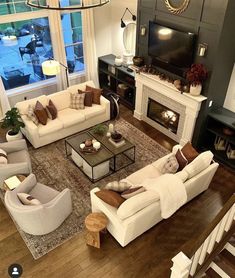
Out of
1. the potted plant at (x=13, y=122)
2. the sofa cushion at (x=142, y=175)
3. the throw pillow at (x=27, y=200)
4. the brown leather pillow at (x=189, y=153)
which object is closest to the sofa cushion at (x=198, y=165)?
the brown leather pillow at (x=189, y=153)

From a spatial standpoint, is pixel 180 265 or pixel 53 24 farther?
pixel 53 24

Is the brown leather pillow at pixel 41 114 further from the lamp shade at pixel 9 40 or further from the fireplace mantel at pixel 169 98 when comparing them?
the fireplace mantel at pixel 169 98

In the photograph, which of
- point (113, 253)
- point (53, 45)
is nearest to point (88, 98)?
point (53, 45)

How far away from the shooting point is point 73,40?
7.29 meters

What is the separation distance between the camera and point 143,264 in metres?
3.82

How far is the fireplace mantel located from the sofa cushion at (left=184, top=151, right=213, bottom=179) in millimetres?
1256

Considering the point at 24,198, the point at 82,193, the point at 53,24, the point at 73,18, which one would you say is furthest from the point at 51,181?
the point at 73,18

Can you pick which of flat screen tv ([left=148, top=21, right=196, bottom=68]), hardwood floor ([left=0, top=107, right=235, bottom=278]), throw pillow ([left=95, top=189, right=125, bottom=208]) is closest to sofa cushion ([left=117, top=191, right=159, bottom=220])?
throw pillow ([left=95, top=189, right=125, bottom=208])

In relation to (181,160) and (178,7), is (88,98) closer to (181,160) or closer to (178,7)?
(178,7)

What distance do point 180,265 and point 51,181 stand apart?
3.15m

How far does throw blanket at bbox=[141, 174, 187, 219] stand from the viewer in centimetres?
378

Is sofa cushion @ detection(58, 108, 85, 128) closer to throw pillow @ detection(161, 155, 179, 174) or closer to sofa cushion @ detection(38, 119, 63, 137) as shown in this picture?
sofa cushion @ detection(38, 119, 63, 137)

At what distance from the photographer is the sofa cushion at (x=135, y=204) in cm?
356

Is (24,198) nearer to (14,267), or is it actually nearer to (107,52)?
(14,267)
